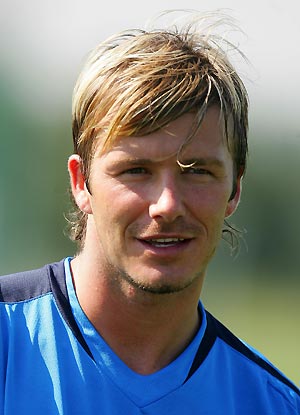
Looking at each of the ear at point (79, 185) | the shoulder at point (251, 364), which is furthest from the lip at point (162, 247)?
the shoulder at point (251, 364)

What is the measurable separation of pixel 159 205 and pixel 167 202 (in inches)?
1.1

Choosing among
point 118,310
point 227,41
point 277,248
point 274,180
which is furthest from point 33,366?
point 274,180

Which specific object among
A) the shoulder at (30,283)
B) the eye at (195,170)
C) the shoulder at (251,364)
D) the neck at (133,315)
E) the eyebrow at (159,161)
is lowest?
the shoulder at (251,364)

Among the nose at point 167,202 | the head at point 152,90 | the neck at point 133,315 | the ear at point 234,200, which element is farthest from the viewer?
the ear at point 234,200

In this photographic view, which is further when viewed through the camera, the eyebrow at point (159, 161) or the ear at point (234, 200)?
the ear at point (234, 200)

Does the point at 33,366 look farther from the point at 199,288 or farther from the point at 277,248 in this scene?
the point at 277,248

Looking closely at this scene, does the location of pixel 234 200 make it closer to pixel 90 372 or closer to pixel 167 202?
pixel 167 202

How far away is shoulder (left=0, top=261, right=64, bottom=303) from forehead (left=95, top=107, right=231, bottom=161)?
17.5 inches

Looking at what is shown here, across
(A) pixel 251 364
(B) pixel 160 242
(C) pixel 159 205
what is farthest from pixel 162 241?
(A) pixel 251 364

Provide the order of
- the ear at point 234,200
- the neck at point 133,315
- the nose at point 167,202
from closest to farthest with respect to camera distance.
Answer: the nose at point 167,202
the neck at point 133,315
the ear at point 234,200

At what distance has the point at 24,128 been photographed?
15.1 metres

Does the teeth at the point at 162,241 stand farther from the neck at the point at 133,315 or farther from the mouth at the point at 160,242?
the neck at the point at 133,315

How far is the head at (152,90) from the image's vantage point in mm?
3561

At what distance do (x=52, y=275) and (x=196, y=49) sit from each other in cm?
94
